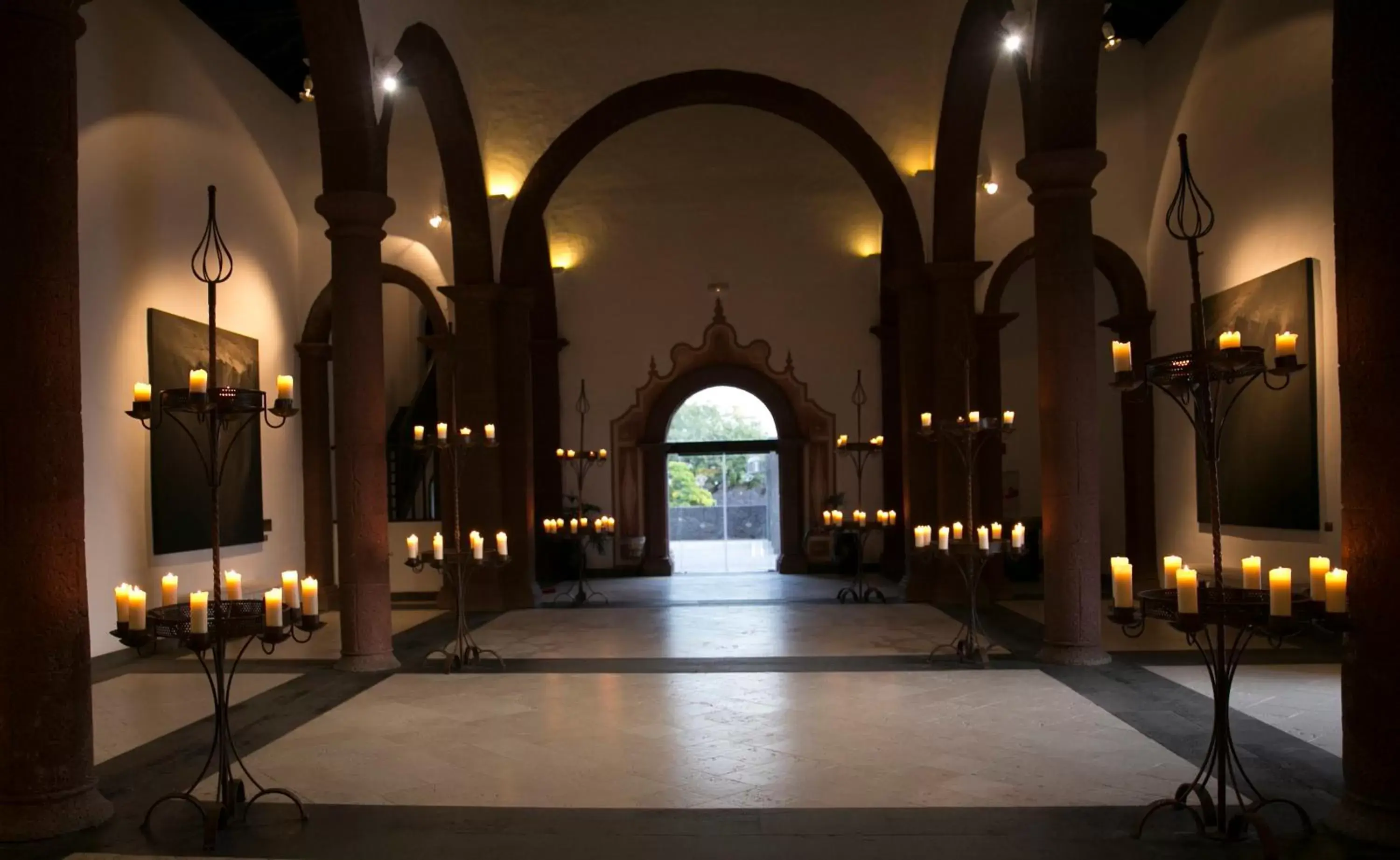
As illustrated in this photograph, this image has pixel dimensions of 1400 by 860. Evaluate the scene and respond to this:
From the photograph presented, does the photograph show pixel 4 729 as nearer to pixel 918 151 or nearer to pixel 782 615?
pixel 782 615

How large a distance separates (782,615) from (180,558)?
243 inches

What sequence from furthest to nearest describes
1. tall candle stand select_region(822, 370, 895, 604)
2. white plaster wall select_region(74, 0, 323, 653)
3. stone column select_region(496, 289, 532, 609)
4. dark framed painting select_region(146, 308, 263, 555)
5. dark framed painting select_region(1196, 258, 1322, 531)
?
stone column select_region(496, 289, 532, 609) < tall candle stand select_region(822, 370, 895, 604) < dark framed painting select_region(146, 308, 263, 555) < dark framed painting select_region(1196, 258, 1322, 531) < white plaster wall select_region(74, 0, 323, 653)

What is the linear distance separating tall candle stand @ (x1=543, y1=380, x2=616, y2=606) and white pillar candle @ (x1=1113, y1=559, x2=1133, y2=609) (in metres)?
8.38

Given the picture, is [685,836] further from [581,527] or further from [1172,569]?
[581,527]

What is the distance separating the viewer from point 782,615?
1119cm

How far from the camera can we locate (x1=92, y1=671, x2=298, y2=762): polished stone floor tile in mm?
6234

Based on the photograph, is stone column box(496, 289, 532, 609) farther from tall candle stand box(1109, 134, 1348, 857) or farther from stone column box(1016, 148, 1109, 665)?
tall candle stand box(1109, 134, 1348, 857)

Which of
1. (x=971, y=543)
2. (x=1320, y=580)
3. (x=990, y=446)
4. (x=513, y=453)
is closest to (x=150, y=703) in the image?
(x=513, y=453)

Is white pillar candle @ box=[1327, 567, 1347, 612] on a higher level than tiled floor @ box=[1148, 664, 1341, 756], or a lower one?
higher

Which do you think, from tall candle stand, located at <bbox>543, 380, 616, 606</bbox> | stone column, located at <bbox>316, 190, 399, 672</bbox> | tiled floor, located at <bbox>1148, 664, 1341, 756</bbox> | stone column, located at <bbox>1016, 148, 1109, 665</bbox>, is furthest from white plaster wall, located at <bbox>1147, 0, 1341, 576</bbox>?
stone column, located at <bbox>316, 190, 399, 672</bbox>

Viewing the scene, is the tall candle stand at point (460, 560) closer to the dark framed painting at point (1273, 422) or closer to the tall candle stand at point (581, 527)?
the tall candle stand at point (581, 527)

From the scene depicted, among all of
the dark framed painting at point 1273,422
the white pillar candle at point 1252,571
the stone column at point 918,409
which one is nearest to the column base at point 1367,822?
the white pillar candle at point 1252,571

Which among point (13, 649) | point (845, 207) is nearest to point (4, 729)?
point (13, 649)

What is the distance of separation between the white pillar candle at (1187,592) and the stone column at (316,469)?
11.3m
